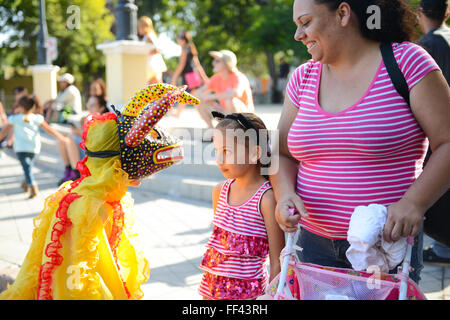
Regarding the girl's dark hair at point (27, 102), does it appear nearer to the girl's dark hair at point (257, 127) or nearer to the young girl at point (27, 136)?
the young girl at point (27, 136)

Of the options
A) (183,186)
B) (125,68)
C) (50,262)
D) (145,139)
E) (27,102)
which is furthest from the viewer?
(125,68)

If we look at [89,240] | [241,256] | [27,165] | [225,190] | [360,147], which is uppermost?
[360,147]

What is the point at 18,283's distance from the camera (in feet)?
7.02

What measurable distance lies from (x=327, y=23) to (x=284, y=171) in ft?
2.00

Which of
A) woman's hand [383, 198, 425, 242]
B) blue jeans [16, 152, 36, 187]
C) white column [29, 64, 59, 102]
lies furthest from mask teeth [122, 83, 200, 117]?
white column [29, 64, 59, 102]

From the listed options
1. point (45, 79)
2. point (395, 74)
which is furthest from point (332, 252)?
point (45, 79)

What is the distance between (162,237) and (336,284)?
3381 mm

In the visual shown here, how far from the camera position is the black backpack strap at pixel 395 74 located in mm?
1612

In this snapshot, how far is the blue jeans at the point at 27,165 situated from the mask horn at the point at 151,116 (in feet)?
16.8

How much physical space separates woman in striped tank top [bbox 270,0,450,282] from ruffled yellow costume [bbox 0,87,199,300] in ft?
2.80

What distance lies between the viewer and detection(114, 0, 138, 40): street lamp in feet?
27.6

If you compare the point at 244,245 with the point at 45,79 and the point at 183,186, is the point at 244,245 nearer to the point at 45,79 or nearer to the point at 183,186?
the point at 183,186

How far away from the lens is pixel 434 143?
1608 millimetres
